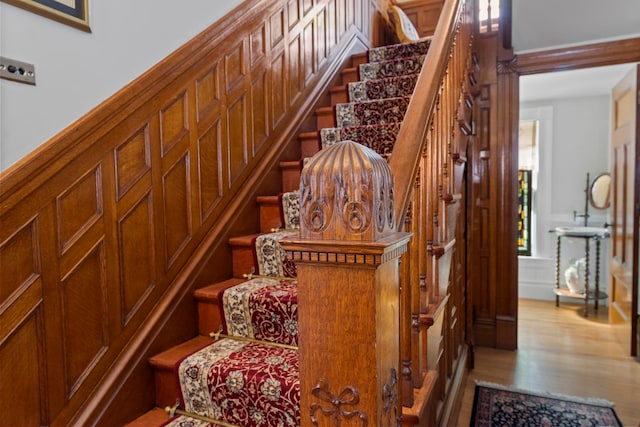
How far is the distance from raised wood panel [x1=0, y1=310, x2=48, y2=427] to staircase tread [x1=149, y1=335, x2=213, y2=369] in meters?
0.37

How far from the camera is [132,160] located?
1519 millimetres

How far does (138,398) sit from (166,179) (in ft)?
2.72

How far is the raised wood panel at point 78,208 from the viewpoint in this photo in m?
1.29

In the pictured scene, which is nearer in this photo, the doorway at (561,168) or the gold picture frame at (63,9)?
the gold picture frame at (63,9)

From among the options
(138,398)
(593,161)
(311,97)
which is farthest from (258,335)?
(593,161)

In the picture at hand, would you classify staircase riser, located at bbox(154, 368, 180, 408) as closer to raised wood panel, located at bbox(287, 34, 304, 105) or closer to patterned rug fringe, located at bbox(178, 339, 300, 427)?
patterned rug fringe, located at bbox(178, 339, 300, 427)

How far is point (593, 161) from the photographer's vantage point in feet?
16.5

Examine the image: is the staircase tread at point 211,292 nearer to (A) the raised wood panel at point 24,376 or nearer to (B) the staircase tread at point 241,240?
(B) the staircase tread at point 241,240

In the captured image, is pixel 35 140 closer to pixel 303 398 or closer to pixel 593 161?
pixel 303 398

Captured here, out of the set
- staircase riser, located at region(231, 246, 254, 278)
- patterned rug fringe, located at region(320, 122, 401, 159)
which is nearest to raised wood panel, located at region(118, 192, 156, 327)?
staircase riser, located at region(231, 246, 254, 278)

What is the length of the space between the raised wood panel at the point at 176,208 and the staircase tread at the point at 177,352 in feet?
1.06

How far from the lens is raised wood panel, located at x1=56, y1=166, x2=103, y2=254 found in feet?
4.23

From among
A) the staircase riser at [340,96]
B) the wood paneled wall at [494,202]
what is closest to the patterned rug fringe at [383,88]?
the staircase riser at [340,96]

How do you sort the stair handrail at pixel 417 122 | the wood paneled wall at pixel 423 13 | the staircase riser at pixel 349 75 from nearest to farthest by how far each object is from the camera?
the stair handrail at pixel 417 122 < the staircase riser at pixel 349 75 < the wood paneled wall at pixel 423 13
